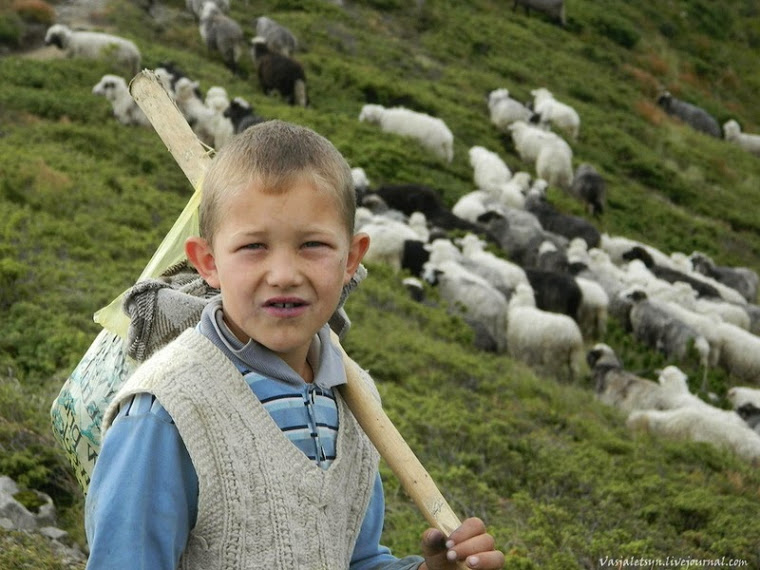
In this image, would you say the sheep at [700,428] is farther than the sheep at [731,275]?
No

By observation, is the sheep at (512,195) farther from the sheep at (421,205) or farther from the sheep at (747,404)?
the sheep at (747,404)

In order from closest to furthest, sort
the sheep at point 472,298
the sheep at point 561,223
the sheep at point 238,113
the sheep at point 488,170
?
the sheep at point 472,298 → the sheep at point 238,113 → the sheep at point 561,223 → the sheep at point 488,170

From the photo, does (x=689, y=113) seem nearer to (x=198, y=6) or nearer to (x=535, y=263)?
(x=198, y=6)

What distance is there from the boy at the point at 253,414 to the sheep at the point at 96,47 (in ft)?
56.8

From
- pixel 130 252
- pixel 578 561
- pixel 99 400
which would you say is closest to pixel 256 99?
pixel 130 252

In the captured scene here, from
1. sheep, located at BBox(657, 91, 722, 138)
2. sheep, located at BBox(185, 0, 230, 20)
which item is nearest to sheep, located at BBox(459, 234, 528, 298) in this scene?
sheep, located at BBox(185, 0, 230, 20)

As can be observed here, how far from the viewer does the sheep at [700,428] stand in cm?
995

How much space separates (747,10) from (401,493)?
129 ft

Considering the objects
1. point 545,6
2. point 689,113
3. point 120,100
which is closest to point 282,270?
point 120,100

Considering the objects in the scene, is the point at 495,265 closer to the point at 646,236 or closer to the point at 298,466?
the point at 646,236

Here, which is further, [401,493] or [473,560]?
[401,493]

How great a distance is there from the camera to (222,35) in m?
22.0

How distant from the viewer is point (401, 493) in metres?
6.07

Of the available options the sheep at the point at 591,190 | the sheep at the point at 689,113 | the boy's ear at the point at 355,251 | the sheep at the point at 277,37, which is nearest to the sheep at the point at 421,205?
the sheep at the point at 591,190
